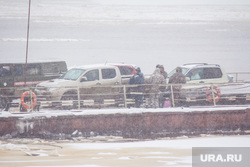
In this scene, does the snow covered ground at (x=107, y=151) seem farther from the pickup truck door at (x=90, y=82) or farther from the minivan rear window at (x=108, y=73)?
the minivan rear window at (x=108, y=73)

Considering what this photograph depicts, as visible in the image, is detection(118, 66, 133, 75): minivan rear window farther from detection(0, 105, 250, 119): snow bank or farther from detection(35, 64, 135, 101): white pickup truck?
detection(0, 105, 250, 119): snow bank

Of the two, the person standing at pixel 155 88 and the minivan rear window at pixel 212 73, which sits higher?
the minivan rear window at pixel 212 73

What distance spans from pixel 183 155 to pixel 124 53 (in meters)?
33.2

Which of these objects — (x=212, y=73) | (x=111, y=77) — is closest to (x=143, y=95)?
(x=111, y=77)

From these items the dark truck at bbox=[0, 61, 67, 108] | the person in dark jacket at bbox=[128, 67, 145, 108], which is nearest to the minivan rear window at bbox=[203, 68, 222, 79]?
the person in dark jacket at bbox=[128, 67, 145, 108]

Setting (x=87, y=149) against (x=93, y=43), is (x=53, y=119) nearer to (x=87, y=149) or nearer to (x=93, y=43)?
(x=87, y=149)

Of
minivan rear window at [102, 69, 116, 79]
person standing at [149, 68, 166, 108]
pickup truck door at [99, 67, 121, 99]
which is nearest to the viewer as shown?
person standing at [149, 68, 166, 108]

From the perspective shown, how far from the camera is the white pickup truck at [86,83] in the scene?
11555mm

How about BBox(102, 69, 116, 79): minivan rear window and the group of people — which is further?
BBox(102, 69, 116, 79): minivan rear window

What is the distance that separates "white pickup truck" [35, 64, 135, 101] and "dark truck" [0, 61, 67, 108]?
1.71 metres

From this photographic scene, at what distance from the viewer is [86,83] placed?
12.0 m

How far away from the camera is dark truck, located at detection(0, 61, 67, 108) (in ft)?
44.2

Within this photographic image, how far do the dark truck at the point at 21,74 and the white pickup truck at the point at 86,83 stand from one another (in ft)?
5.60

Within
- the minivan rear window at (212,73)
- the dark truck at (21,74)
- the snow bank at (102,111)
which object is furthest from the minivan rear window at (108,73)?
the minivan rear window at (212,73)
